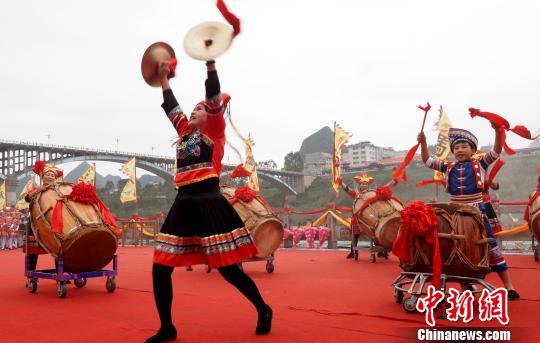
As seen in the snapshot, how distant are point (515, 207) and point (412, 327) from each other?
9.60 meters

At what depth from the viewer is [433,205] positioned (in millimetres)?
4008

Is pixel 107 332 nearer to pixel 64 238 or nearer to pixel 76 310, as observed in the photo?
pixel 76 310

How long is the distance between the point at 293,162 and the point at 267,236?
7034 cm

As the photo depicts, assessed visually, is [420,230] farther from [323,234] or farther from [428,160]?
[323,234]

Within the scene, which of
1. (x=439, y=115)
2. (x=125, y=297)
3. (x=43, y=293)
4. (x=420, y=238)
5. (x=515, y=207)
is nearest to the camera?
(x=420, y=238)

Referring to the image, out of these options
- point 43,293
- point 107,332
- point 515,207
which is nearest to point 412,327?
point 107,332

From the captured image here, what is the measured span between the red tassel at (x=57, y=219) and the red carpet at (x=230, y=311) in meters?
0.75

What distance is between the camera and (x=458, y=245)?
378 centimetres

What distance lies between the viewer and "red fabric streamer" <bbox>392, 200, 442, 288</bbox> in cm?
363

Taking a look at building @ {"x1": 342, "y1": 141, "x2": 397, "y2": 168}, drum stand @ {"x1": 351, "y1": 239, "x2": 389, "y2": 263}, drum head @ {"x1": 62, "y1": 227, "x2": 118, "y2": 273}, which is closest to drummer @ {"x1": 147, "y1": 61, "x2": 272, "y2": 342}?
drum head @ {"x1": 62, "y1": 227, "x2": 118, "y2": 273}

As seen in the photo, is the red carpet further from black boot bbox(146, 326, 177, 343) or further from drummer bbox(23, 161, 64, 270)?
drummer bbox(23, 161, 64, 270)

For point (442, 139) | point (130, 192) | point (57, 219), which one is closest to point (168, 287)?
point (57, 219)

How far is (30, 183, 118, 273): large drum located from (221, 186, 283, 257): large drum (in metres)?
2.18

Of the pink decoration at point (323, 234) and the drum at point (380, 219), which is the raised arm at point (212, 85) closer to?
the drum at point (380, 219)
